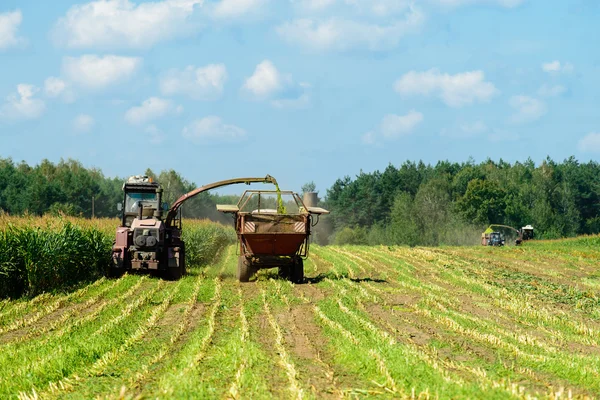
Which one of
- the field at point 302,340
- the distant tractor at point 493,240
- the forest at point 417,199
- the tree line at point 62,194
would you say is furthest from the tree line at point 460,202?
the field at point 302,340

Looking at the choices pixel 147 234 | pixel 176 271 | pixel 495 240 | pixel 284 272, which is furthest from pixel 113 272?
pixel 495 240

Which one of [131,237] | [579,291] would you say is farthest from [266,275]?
[579,291]

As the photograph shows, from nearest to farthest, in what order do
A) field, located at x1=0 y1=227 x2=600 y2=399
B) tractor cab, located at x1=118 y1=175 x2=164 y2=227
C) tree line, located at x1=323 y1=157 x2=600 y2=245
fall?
field, located at x1=0 y1=227 x2=600 y2=399
tractor cab, located at x1=118 y1=175 x2=164 y2=227
tree line, located at x1=323 y1=157 x2=600 y2=245

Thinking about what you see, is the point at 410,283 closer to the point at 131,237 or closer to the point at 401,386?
the point at 131,237

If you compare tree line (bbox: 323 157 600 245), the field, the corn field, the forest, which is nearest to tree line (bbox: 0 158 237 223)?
the forest

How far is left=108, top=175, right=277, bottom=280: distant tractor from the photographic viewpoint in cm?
2028

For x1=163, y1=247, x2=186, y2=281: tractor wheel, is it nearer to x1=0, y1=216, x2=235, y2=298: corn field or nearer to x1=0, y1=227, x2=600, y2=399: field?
x1=0, y1=227, x2=600, y2=399: field

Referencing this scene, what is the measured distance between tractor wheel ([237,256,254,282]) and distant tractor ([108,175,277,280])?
6.15 ft

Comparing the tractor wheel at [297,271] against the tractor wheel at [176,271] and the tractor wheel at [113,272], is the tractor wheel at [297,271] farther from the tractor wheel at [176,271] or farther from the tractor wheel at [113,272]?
the tractor wheel at [113,272]

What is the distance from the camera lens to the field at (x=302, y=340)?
7.30 metres

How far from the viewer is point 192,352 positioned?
9.12 m

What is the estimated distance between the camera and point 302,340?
10.5m

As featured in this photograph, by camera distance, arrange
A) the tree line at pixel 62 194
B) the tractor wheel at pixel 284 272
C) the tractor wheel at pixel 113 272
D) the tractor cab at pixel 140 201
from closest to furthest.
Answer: the tractor wheel at pixel 113 272 → the tractor wheel at pixel 284 272 → the tractor cab at pixel 140 201 → the tree line at pixel 62 194

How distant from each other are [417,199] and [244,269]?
72801mm
